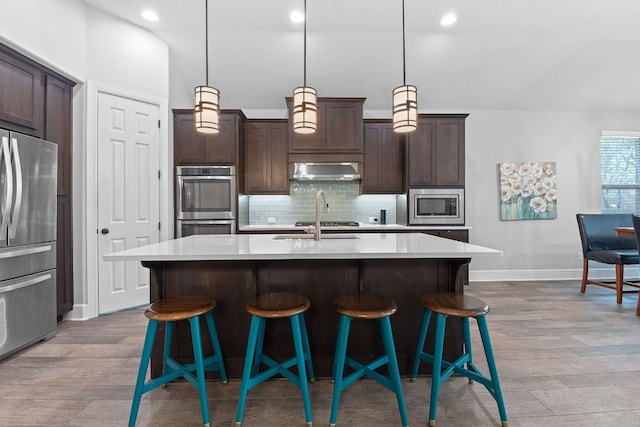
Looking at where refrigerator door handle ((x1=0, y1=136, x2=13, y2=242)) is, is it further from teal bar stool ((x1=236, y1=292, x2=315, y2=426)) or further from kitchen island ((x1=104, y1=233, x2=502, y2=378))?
teal bar stool ((x1=236, y1=292, x2=315, y2=426))

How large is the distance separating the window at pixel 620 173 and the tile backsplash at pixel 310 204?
338 cm

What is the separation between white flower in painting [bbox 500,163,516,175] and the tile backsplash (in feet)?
5.55

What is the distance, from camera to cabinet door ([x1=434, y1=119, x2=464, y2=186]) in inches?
175

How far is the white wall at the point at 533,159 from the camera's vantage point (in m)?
4.90

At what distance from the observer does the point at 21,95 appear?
8.67 feet

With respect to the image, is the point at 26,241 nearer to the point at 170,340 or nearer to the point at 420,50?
the point at 170,340

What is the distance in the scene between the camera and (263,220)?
4934 mm

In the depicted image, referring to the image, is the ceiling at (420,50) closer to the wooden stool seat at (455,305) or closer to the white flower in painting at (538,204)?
the white flower in painting at (538,204)

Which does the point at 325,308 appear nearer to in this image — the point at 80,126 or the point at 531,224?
the point at 80,126

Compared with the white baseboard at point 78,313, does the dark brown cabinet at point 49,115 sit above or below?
above

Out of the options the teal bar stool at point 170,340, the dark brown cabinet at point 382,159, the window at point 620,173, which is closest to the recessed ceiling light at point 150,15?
the dark brown cabinet at point 382,159

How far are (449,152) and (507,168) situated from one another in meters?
1.14

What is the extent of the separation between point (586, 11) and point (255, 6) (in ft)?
11.5

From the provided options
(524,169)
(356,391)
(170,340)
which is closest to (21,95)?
(170,340)
